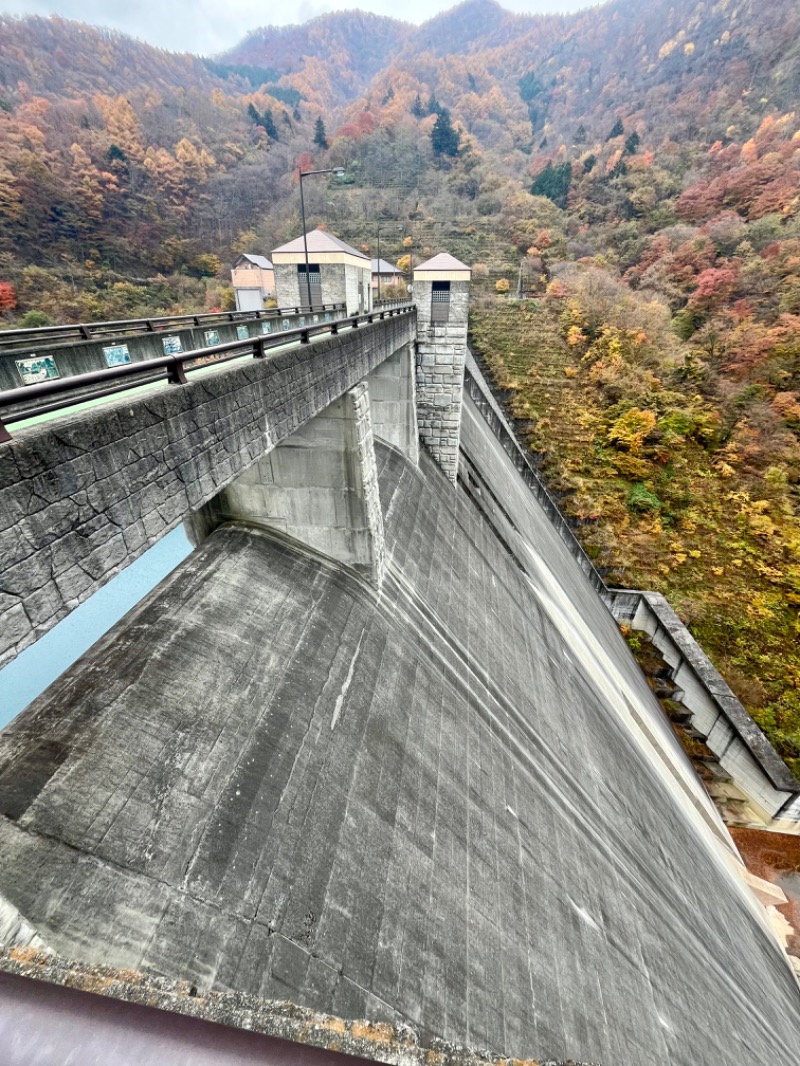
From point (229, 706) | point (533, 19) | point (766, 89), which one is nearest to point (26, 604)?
point (229, 706)

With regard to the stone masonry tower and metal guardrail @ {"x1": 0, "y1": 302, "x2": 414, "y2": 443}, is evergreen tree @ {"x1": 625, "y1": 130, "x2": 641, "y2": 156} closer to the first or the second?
the stone masonry tower

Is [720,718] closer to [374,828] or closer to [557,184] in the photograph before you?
[374,828]

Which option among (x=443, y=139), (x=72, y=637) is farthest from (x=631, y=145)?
(x=72, y=637)

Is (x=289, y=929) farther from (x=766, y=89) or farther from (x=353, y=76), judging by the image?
(x=353, y=76)

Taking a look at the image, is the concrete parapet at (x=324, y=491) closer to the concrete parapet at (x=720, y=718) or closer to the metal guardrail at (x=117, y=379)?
the metal guardrail at (x=117, y=379)

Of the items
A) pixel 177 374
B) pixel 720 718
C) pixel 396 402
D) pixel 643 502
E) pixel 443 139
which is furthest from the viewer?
pixel 443 139

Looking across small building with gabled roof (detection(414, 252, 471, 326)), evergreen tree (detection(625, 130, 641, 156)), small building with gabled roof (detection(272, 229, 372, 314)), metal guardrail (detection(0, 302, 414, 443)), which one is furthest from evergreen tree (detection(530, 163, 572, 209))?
metal guardrail (detection(0, 302, 414, 443))

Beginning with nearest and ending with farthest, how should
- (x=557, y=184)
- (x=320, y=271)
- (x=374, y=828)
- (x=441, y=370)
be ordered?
(x=374, y=828) < (x=441, y=370) < (x=320, y=271) < (x=557, y=184)

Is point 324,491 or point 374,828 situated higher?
point 324,491
